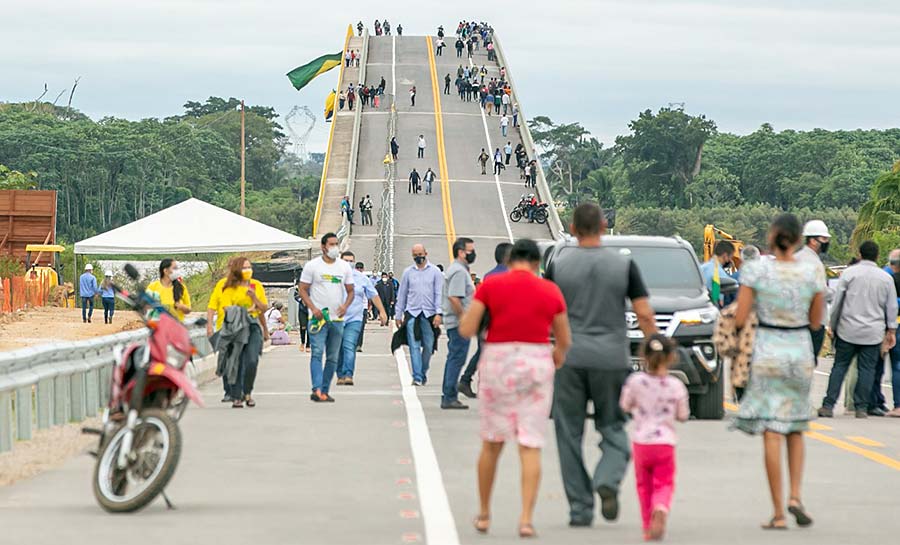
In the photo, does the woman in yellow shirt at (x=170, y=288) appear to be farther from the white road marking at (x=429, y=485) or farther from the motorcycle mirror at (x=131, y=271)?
the motorcycle mirror at (x=131, y=271)

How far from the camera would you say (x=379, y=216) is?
3081 inches

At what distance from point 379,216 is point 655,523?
69.0 m

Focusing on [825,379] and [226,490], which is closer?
[226,490]

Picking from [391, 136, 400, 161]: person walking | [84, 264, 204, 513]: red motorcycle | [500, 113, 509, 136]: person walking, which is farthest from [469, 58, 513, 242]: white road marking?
[84, 264, 204, 513]: red motorcycle

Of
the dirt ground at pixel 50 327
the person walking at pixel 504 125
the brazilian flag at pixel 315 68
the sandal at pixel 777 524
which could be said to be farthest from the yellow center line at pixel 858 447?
the brazilian flag at pixel 315 68

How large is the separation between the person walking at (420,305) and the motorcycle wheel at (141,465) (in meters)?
11.1

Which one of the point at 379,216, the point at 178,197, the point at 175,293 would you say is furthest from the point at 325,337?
the point at 178,197

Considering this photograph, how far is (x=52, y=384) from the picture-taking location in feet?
51.5

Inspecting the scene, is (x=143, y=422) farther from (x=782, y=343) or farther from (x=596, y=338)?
(x=782, y=343)

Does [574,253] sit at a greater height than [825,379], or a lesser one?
greater

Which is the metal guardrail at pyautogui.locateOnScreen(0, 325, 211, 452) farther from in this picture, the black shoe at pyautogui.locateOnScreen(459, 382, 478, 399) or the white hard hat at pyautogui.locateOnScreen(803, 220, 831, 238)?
the white hard hat at pyautogui.locateOnScreen(803, 220, 831, 238)

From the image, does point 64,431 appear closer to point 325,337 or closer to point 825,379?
point 325,337

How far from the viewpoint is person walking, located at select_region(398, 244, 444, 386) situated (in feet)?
71.8

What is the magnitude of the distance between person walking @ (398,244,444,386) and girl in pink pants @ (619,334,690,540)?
1179 centimetres
